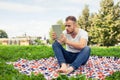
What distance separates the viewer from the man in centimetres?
930

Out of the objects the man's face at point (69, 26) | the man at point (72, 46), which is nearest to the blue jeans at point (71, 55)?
the man at point (72, 46)

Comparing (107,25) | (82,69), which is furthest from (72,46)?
(107,25)

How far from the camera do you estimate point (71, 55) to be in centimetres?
1002

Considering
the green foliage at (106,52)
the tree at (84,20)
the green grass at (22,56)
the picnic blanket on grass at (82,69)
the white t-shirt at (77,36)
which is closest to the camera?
the green grass at (22,56)

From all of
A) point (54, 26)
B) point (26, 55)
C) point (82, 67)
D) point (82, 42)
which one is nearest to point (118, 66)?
point (82, 67)

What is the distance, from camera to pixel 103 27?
174ft

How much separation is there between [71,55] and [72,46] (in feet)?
1.69

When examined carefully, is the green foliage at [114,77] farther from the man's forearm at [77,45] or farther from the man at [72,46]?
the man's forearm at [77,45]

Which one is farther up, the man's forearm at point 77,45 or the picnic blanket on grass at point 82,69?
the man's forearm at point 77,45

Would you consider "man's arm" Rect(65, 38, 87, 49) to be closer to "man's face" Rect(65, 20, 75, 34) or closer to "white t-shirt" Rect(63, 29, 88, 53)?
"white t-shirt" Rect(63, 29, 88, 53)

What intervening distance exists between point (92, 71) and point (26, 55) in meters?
4.96

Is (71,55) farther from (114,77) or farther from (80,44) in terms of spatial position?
(114,77)

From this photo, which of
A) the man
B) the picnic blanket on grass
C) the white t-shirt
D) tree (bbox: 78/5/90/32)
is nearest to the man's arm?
the man

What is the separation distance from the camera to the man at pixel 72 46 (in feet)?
30.5
